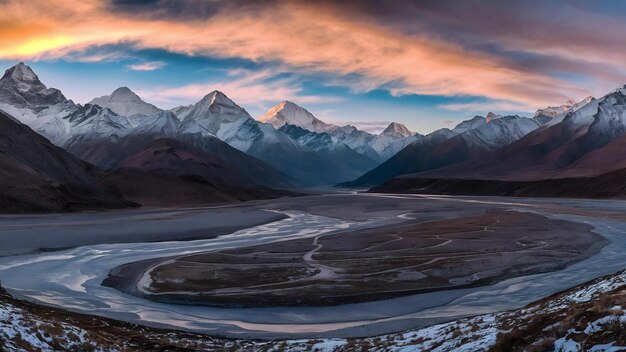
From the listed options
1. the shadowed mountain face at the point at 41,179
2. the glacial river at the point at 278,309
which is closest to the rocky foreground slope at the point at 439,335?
the glacial river at the point at 278,309

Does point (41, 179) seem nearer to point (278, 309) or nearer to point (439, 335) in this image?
point (278, 309)

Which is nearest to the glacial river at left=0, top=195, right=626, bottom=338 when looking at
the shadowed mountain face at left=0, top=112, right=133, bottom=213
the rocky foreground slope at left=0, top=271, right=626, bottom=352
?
the rocky foreground slope at left=0, top=271, right=626, bottom=352

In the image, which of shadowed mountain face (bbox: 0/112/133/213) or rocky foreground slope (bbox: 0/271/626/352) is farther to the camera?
shadowed mountain face (bbox: 0/112/133/213)

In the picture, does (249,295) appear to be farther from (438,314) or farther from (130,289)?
(438,314)

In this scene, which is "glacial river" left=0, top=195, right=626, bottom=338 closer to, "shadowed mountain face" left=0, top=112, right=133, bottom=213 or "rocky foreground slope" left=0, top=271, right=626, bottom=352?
"rocky foreground slope" left=0, top=271, right=626, bottom=352

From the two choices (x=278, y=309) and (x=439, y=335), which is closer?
(x=439, y=335)

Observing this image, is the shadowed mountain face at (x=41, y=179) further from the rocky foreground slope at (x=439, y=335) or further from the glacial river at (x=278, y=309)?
the rocky foreground slope at (x=439, y=335)

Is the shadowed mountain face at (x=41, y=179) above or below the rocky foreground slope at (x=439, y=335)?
above

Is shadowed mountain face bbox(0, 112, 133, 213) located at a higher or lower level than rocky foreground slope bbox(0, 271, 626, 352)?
higher

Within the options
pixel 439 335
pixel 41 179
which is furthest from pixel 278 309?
pixel 41 179
